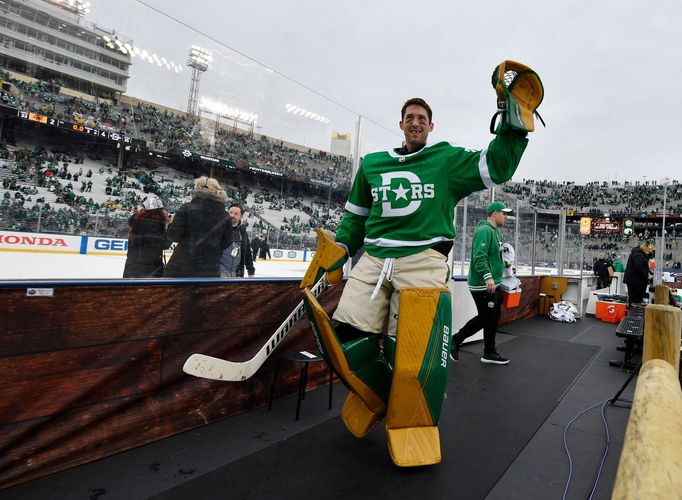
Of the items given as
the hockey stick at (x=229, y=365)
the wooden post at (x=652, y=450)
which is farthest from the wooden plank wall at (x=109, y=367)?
the wooden post at (x=652, y=450)

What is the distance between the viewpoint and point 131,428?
1.82m

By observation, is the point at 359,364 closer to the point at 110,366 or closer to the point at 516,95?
the point at 110,366

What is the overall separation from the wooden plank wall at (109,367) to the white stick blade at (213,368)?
27 cm

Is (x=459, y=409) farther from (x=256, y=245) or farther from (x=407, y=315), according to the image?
(x=256, y=245)

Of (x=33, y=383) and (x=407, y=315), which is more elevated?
(x=407, y=315)

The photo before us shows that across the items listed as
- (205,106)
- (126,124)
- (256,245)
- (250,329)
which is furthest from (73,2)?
(250,329)

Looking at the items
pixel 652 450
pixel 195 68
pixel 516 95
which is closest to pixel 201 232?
pixel 195 68

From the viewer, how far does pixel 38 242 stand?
5.41ft

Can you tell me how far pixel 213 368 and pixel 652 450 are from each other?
1.67 metres

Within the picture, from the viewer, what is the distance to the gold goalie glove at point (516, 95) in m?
1.43

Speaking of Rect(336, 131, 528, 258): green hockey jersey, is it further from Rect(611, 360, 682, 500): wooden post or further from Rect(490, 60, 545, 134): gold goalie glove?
Rect(611, 360, 682, 500): wooden post

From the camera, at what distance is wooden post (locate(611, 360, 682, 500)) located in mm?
491

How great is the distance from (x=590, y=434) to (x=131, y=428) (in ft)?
8.11

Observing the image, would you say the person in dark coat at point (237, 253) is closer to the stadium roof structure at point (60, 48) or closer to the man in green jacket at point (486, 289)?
the stadium roof structure at point (60, 48)
